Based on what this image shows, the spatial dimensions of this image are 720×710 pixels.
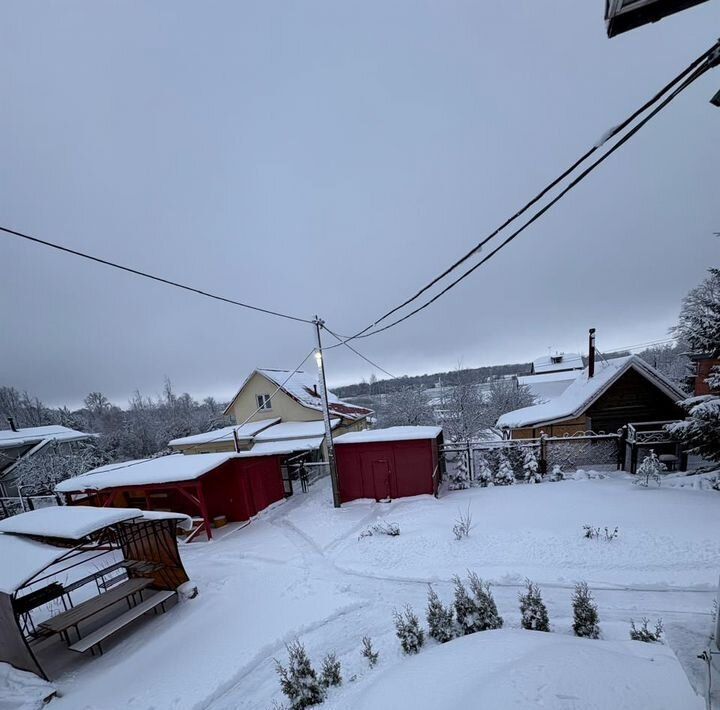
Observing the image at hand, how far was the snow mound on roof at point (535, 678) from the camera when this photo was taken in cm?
281

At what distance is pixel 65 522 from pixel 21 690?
8.00 ft

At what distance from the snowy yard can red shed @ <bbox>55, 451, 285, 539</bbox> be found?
1958mm

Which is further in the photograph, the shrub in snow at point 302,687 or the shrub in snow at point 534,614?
the shrub in snow at point 534,614

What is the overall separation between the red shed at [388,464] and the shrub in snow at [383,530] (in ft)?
8.32

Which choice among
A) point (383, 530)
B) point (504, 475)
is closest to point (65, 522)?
point (383, 530)

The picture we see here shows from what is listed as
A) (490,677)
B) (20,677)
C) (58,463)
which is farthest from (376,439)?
(58,463)

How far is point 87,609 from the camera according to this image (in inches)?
241

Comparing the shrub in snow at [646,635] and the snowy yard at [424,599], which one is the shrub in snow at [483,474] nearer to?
the snowy yard at [424,599]

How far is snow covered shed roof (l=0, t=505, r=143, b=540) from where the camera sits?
561 cm

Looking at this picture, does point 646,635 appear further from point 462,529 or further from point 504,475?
point 504,475

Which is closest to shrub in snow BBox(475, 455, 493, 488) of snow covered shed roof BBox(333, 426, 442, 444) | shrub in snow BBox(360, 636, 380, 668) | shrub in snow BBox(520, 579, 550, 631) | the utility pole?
snow covered shed roof BBox(333, 426, 442, 444)

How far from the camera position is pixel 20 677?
5152 millimetres

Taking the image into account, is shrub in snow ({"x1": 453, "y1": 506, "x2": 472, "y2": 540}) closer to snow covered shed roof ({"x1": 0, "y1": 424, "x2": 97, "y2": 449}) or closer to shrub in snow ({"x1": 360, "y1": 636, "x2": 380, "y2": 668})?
shrub in snow ({"x1": 360, "y1": 636, "x2": 380, "y2": 668})

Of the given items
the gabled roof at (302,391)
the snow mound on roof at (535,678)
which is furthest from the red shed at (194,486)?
the snow mound on roof at (535,678)
